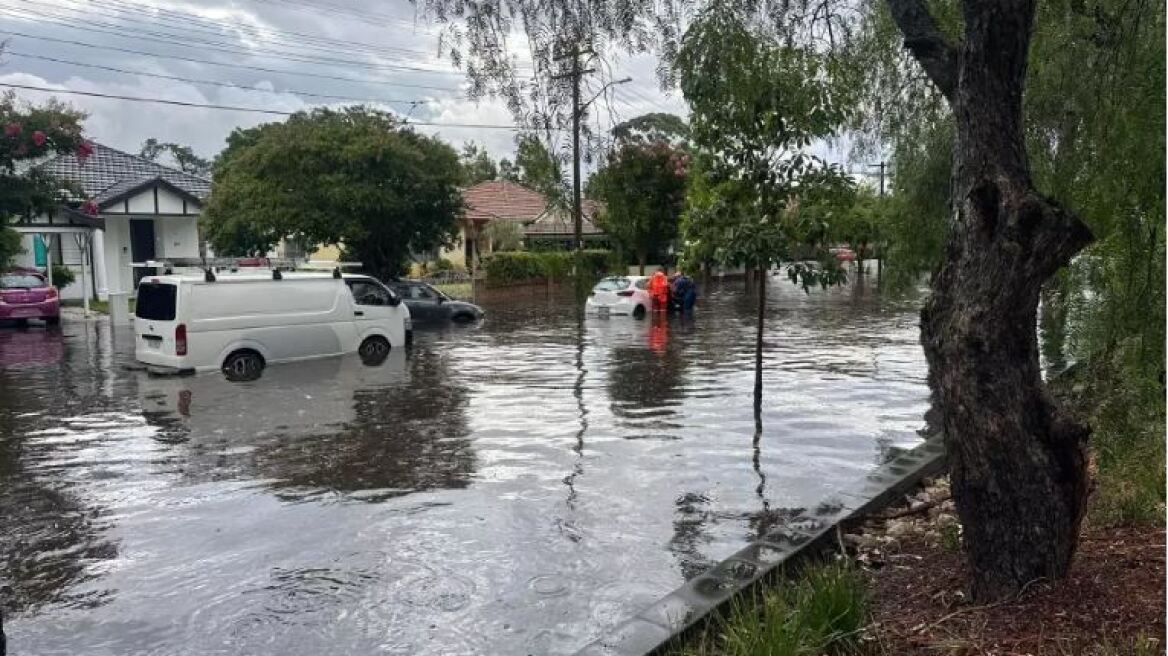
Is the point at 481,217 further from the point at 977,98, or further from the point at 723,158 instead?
the point at 977,98

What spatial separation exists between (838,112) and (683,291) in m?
20.1

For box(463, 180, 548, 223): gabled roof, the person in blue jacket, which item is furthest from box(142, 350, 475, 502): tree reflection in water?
box(463, 180, 548, 223): gabled roof

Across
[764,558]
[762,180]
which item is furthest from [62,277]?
[764,558]

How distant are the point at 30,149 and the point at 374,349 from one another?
1003 centimetres

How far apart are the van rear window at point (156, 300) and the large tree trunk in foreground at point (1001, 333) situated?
12.9 m

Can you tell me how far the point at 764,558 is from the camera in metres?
5.70

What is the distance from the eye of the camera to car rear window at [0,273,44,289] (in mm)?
25578

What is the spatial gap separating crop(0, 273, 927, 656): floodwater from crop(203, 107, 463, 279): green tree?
12357mm

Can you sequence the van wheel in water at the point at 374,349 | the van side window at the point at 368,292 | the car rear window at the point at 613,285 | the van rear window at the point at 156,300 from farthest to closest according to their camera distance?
the car rear window at the point at 613,285 → the van side window at the point at 368,292 → the van wheel in water at the point at 374,349 → the van rear window at the point at 156,300

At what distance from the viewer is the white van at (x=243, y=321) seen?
14.9 metres

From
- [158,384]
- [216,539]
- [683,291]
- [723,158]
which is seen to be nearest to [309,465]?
[216,539]

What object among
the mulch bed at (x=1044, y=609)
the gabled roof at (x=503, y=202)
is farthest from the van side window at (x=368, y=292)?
the gabled roof at (x=503, y=202)

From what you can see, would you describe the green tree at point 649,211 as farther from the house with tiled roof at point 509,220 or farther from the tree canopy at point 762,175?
the tree canopy at point 762,175

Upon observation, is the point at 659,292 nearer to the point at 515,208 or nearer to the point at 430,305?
the point at 430,305
